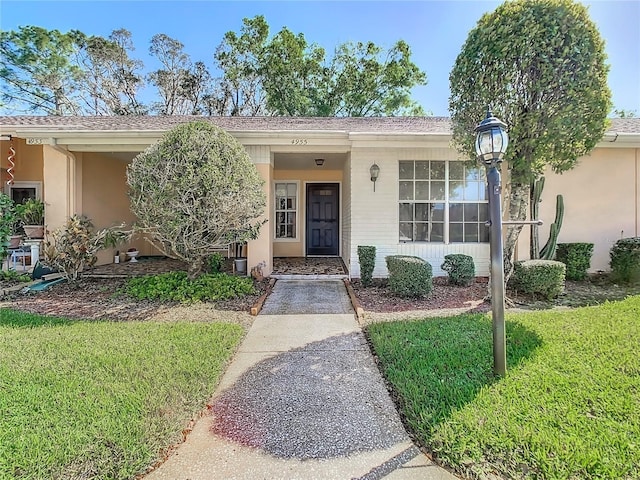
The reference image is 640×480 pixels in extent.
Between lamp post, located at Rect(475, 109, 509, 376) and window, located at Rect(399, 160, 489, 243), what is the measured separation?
187 inches

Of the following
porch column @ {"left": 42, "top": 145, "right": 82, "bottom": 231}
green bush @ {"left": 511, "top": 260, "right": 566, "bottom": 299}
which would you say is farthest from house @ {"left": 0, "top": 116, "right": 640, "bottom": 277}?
green bush @ {"left": 511, "top": 260, "right": 566, "bottom": 299}

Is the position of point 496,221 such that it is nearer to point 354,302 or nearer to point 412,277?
point 412,277

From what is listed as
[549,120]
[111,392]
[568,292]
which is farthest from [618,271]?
[111,392]

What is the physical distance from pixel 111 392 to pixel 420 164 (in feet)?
23.6

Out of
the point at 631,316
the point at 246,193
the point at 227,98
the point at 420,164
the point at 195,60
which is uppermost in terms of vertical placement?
the point at 195,60

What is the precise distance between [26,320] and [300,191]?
785 centimetres

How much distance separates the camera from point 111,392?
9.02 feet

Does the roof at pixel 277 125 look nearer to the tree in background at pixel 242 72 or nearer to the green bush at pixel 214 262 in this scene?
the green bush at pixel 214 262

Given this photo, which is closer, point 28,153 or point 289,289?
point 289,289

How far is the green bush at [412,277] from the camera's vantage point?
596 cm

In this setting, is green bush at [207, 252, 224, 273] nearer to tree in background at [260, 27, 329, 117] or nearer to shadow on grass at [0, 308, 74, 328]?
shadow on grass at [0, 308, 74, 328]

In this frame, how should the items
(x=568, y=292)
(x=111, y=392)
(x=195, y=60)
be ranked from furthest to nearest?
(x=195, y=60), (x=568, y=292), (x=111, y=392)

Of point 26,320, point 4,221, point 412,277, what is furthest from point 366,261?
point 4,221

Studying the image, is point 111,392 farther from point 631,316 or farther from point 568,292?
point 568,292
